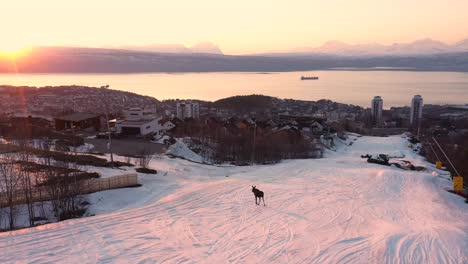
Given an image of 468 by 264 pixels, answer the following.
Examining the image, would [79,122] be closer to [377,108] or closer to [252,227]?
[252,227]

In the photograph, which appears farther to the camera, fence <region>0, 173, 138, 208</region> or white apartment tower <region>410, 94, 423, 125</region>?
white apartment tower <region>410, 94, 423, 125</region>

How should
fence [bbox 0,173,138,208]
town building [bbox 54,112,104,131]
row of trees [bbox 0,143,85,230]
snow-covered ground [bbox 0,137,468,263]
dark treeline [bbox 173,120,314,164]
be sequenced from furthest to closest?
town building [bbox 54,112,104,131] → dark treeline [bbox 173,120,314,164] → fence [bbox 0,173,138,208] → row of trees [bbox 0,143,85,230] → snow-covered ground [bbox 0,137,468,263]

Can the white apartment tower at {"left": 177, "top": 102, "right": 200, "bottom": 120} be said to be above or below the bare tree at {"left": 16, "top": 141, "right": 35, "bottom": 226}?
below

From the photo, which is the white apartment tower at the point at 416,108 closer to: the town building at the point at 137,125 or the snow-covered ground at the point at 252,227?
the town building at the point at 137,125

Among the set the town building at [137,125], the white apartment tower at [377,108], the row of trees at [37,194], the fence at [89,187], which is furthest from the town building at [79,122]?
the white apartment tower at [377,108]

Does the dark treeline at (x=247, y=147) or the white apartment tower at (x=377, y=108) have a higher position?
the dark treeline at (x=247, y=147)

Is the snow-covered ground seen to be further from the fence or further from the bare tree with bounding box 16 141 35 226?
the bare tree with bounding box 16 141 35 226

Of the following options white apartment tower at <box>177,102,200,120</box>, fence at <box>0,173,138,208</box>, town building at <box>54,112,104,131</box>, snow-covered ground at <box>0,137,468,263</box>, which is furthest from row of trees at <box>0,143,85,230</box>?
white apartment tower at <box>177,102,200,120</box>

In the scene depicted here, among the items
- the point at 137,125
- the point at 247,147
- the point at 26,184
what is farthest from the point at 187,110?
the point at 26,184

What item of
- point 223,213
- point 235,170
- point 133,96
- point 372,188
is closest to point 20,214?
point 223,213
